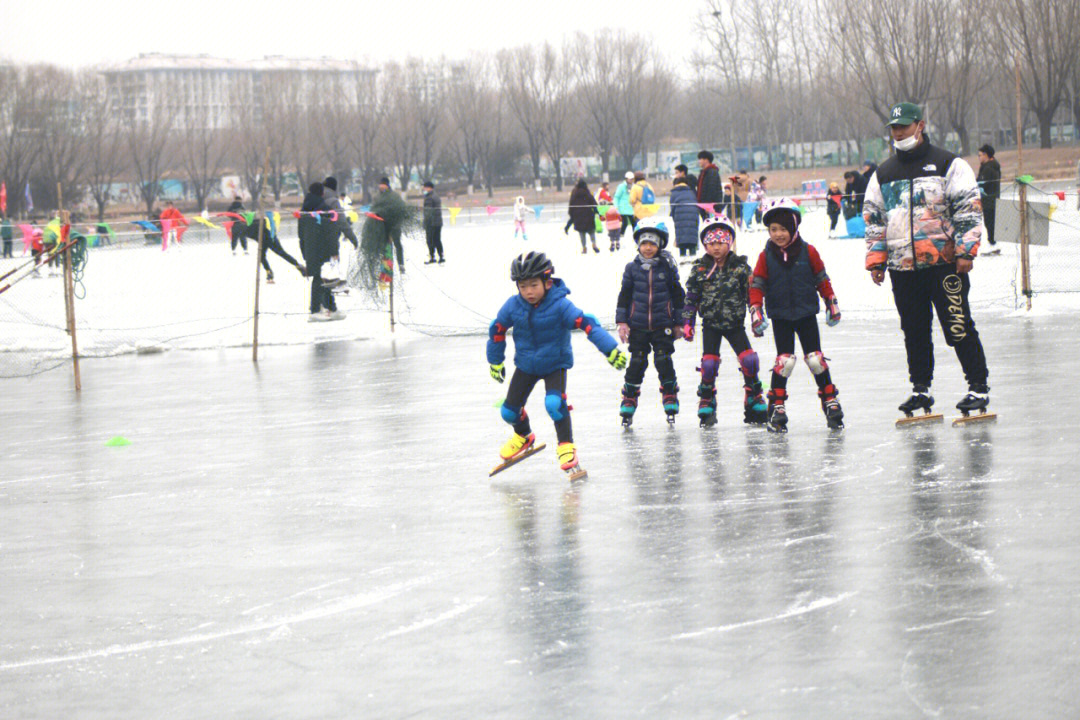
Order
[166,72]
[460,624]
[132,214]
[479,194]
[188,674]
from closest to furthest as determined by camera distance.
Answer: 1. [188,674]
2. [460,624]
3. [132,214]
4. [479,194]
5. [166,72]

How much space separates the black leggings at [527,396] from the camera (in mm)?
7785

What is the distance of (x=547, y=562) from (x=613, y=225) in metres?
21.5

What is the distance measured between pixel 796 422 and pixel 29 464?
4.94 m

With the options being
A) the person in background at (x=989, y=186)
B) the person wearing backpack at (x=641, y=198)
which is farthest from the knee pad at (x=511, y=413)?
the person wearing backpack at (x=641, y=198)

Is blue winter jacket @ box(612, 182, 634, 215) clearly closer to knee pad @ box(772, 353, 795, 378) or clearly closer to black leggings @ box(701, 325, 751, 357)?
black leggings @ box(701, 325, 751, 357)

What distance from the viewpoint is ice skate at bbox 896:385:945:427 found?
28.1 feet

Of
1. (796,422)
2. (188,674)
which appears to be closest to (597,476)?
(796,422)

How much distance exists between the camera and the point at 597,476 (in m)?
7.64

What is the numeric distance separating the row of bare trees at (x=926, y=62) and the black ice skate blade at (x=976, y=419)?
43.2 meters

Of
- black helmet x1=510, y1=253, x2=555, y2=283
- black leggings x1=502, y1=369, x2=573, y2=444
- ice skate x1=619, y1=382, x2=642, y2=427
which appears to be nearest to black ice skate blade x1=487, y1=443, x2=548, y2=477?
black leggings x1=502, y1=369, x2=573, y2=444

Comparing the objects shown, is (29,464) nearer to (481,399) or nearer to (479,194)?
(481,399)

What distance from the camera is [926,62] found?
55656 mm

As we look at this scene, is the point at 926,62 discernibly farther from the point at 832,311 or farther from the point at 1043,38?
the point at 832,311

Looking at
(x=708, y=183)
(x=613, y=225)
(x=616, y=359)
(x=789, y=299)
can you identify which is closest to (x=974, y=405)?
(x=789, y=299)
